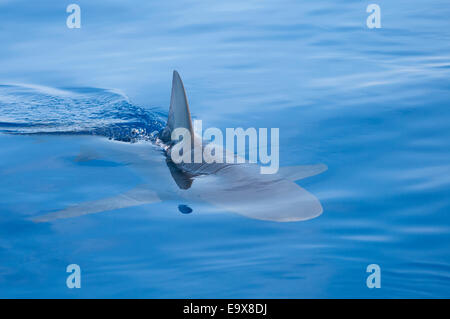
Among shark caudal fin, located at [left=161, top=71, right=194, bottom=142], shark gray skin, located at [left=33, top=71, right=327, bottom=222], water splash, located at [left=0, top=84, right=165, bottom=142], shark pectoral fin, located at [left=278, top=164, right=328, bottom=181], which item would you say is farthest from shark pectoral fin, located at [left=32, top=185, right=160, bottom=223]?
water splash, located at [left=0, top=84, right=165, bottom=142]

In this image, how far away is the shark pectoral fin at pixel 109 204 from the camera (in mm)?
6277

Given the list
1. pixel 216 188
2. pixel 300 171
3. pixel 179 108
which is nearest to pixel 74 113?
pixel 179 108

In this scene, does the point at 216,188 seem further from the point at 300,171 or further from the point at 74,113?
the point at 74,113

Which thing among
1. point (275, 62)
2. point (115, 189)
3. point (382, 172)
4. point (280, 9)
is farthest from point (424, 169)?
point (280, 9)

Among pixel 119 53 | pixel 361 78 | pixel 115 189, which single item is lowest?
pixel 115 189

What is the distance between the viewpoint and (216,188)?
6691 millimetres

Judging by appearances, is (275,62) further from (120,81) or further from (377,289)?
(377,289)

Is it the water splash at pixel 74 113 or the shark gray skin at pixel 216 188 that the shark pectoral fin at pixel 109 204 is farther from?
the water splash at pixel 74 113

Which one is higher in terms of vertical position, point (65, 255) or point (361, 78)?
point (361, 78)

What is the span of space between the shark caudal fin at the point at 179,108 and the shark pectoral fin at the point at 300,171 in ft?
4.66

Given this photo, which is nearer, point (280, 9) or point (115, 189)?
point (115, 189)

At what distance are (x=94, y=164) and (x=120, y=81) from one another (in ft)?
12.9

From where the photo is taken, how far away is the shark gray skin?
19.8 feet

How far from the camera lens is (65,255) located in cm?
562
